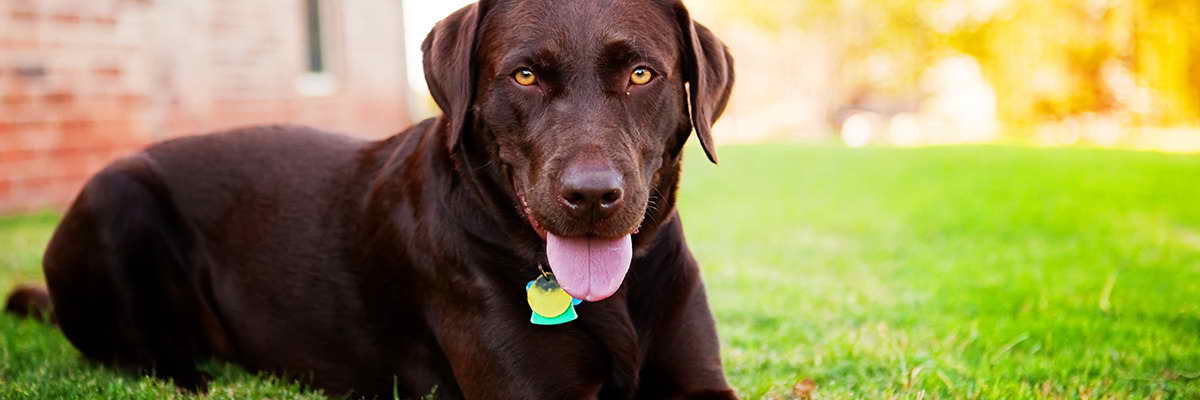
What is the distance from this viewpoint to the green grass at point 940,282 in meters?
3.29

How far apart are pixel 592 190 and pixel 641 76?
429mm

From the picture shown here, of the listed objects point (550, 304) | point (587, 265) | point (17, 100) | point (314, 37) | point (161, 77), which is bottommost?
point (550, 304)

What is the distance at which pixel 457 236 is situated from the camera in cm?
267

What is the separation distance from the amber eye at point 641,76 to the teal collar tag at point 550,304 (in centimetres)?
55

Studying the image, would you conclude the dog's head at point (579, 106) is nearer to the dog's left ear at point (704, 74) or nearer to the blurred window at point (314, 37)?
the dog's left ear at point (704, 74)

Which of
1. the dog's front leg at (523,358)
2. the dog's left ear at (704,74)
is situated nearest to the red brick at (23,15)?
the dog's front leg at (523,358)

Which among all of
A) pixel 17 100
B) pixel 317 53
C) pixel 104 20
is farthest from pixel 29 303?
pixel 317 53

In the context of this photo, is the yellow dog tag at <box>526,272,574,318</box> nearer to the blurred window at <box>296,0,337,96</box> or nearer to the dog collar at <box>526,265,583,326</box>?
the dog collar at <box>526,265,583,326</box>

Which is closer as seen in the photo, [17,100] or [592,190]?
[592,190]

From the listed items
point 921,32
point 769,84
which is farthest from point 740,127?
point 921,32

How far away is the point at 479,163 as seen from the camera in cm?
262

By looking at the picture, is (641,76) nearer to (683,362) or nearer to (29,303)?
(683,362)

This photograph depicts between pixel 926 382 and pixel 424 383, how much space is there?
5.27 ft

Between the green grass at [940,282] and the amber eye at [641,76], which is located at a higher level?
the amber eye at [641,76]
